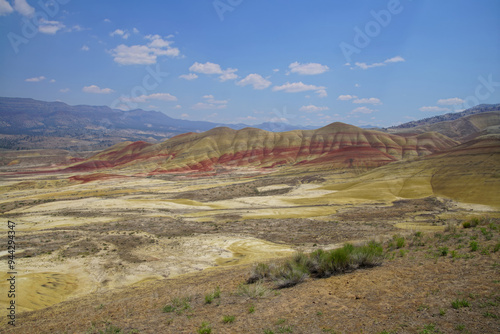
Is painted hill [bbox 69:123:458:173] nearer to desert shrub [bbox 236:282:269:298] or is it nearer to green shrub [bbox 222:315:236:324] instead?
desert shrub [bbox 236:282:269:298]

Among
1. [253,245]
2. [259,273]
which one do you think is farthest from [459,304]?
[253,245]

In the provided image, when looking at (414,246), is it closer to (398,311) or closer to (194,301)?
(398,311)

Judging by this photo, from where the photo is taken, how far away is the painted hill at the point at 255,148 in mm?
122062

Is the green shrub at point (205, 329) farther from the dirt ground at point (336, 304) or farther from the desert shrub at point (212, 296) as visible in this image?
the desert shrub at point (212, 296)

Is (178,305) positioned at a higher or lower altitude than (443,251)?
lower

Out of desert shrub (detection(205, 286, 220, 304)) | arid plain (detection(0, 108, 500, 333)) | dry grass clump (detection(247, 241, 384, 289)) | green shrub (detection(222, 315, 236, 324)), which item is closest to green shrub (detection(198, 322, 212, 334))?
arid plain (detection(0, 108, 500, 333))

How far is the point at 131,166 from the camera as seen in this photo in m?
127

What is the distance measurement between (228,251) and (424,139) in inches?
5321

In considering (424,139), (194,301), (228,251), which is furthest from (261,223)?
(424,139)

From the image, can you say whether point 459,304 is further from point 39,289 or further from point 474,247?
point 39,289

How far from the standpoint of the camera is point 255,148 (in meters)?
140

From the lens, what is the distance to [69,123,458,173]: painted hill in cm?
12206

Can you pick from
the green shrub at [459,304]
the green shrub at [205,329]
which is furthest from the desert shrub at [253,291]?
the green shrub at [459,304]

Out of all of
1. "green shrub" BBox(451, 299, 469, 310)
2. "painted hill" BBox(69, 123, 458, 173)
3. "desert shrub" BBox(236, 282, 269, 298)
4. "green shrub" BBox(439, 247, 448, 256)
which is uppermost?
"painted hill" BBox(69, 123, 458, 173)
